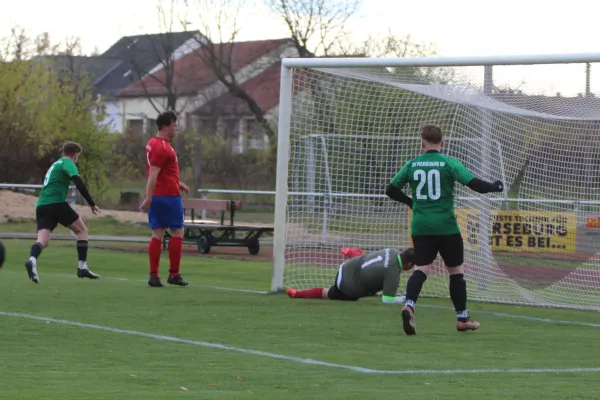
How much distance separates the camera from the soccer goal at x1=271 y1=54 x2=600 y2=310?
12688 mm

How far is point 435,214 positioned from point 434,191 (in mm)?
192

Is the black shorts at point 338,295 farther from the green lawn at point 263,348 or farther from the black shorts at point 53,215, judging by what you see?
the black shorts at point 53,215

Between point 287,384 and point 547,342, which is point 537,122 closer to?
point 547,342

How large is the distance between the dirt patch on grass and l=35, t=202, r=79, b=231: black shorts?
15185 mm

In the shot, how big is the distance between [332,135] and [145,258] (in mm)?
5906

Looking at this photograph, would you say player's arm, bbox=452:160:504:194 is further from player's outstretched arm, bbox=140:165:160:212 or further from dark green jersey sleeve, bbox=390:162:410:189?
player's outstretched arm, bbox=140:165:160:212

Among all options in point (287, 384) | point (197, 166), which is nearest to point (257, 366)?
point (287, 384)

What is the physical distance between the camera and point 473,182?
883 cm

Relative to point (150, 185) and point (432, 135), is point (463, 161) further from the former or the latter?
point (432, 135)

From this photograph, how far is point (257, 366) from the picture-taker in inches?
279

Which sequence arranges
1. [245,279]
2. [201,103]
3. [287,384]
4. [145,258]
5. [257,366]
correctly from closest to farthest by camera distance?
[287,384]
[257,366]
[245,279]
[145,258]
[201,103]

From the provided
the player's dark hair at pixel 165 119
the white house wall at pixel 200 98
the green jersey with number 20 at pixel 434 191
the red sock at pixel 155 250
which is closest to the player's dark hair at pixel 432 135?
the green jersey with number 20 at pixel 434 191

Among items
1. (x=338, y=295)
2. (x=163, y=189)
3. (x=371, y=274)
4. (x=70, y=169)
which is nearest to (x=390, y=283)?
(x=371, y=274)

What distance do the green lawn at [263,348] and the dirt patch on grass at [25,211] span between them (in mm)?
16497
